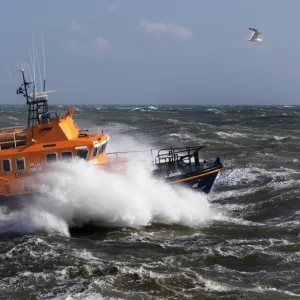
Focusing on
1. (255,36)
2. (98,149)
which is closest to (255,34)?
(255,36)

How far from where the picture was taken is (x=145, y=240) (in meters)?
11.5

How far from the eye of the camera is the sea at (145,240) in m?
8.59

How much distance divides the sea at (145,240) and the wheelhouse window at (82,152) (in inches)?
8.6

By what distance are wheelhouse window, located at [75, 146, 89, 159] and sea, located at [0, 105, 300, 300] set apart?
8.6 inches

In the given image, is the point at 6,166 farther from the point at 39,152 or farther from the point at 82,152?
the point at 82,152

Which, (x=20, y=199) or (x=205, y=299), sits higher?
(x=20, y=199)

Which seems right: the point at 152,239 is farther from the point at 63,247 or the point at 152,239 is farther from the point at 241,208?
the point at 241,208

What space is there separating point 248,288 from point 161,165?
22.1ft

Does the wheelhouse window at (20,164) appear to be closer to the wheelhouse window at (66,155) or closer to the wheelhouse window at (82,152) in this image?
the wheelhouse window at (66,155)

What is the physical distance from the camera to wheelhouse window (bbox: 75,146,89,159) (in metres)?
13.1

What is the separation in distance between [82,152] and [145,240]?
322 centimetres

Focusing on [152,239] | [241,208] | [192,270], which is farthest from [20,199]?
[241,208]

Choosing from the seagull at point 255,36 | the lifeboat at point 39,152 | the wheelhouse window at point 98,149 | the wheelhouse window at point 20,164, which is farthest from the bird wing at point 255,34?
the wheelhouse window at point 20,164

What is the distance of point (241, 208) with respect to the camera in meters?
15.0
